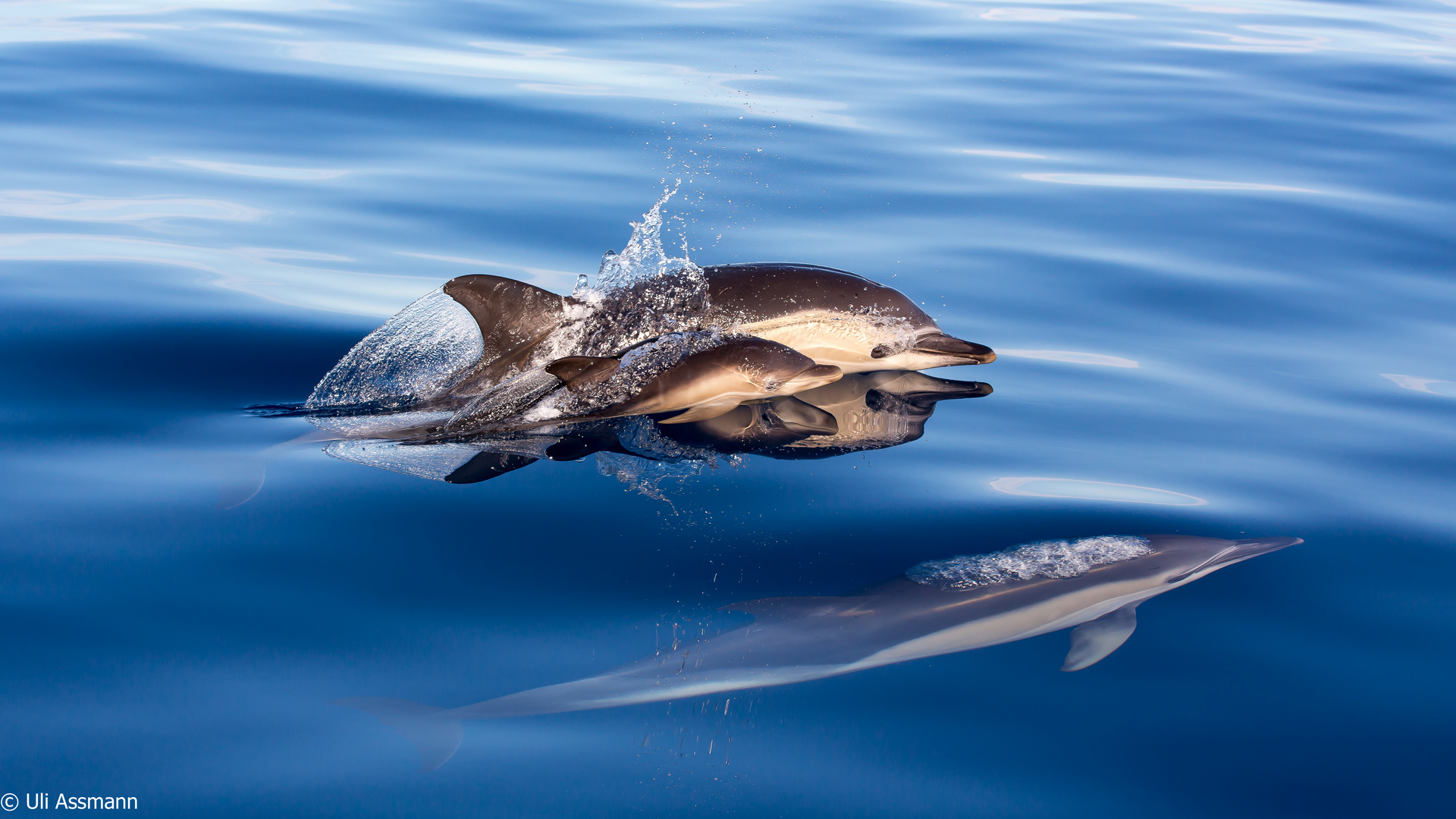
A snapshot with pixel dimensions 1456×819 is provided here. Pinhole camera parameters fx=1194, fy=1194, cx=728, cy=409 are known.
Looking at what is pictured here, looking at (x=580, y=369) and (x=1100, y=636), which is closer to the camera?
(x=1100, y=636)

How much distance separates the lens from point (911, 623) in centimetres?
391

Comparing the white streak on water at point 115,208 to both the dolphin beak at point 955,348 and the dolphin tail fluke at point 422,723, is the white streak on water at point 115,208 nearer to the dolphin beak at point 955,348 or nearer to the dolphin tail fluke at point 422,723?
the dolphin beak at point 955,348

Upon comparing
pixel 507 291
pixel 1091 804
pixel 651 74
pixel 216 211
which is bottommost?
pixel 1091 804

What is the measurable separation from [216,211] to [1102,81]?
1088 cm

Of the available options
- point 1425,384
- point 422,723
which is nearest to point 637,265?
point 422,723

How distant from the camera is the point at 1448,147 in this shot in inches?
470

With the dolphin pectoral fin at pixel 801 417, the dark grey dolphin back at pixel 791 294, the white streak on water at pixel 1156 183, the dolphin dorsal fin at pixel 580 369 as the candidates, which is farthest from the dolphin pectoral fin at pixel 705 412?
the white streak on water at pixel 1156 183

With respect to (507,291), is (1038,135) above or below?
above

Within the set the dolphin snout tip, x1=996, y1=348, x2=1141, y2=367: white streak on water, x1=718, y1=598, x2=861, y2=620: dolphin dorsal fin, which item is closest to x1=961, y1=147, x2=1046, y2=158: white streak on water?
x1=996, y1=348, x2=1141, y2=367: white streak on water

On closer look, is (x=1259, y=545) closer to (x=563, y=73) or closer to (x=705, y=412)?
(x=705, y=412)

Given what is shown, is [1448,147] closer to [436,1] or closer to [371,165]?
[371,165]

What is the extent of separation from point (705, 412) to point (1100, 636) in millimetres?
2401

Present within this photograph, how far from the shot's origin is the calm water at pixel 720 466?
3252 millimetres

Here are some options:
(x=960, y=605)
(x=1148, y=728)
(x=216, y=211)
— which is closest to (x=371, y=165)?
(x=216, y=211)
